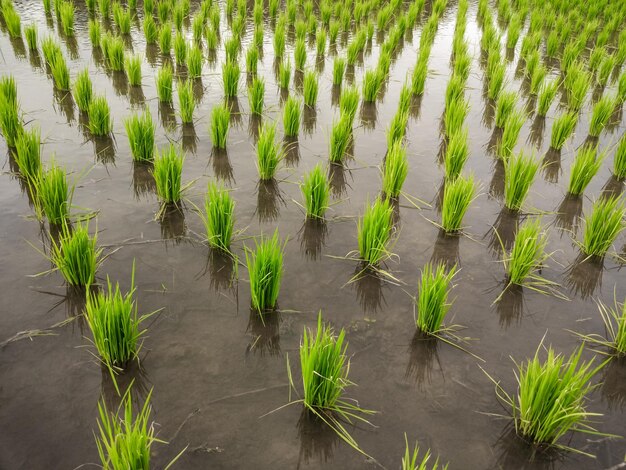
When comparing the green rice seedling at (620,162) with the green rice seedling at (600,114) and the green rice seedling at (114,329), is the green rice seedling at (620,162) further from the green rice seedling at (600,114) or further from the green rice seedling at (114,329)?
the green rice seedling at (114,329)

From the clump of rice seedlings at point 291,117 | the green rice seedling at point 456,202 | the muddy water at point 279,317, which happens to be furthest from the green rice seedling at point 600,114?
the clump of rice seedlings at point 291,117

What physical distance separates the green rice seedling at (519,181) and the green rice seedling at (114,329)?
2819 mm

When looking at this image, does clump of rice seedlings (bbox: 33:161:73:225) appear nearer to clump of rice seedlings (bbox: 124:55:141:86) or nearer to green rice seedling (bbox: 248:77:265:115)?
green rice seedling (bbox: 248:77:265:115)

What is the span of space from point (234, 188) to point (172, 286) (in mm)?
1239

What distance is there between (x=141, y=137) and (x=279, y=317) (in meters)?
2.17

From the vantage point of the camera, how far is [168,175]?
11.2 feet

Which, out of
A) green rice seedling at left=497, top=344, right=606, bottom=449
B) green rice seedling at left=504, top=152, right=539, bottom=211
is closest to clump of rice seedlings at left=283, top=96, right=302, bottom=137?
green rice seedling at left=504, top=152, right=539, bottom=211

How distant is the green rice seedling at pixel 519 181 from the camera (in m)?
3.60

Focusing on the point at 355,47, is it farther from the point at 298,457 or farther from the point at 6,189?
the point at 298,457

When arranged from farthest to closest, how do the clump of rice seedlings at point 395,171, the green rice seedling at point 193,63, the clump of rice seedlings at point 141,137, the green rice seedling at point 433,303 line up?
the green rice seedling at point 193,63, the clump of rice seedlings at point 141,137, the clump of rice seedlings at point 395,171, the green rice seedling at point 433,303

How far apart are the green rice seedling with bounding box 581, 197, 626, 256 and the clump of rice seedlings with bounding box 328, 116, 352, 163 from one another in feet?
6.58

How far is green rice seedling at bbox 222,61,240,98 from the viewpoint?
5.37m

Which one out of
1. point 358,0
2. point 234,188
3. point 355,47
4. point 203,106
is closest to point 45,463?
point 234,188

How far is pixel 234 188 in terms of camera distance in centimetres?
388
